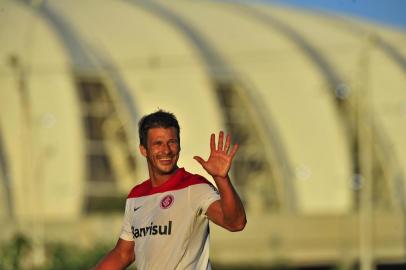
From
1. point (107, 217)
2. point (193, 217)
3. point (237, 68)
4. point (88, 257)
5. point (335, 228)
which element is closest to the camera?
point (193, 217)

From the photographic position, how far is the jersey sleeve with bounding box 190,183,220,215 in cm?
582

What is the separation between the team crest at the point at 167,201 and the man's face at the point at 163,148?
109mm

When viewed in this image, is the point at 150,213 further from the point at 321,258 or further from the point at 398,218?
the point at 398,218

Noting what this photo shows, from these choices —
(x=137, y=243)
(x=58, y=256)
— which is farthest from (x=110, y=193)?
(x=137, y=243)

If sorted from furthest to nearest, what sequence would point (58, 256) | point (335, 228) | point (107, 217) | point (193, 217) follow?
point (335, 228)
point (107, 217)
point (58, 256)
point (193, 217)

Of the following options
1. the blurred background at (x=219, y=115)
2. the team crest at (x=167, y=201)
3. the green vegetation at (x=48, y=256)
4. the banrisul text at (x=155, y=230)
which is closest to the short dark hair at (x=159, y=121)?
the team crest at (x=167, y=201)

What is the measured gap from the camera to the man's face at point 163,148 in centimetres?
592

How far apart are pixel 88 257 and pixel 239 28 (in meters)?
23.7

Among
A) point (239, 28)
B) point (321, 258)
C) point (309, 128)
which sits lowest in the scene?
point (321, 258)

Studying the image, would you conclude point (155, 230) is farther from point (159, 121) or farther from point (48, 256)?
point (48, 256)

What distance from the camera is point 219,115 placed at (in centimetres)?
4481

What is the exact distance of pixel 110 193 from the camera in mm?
42781

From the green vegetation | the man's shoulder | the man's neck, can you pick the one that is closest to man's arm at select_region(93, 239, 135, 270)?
the man's shoulder

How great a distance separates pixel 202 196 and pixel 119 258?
67cm
